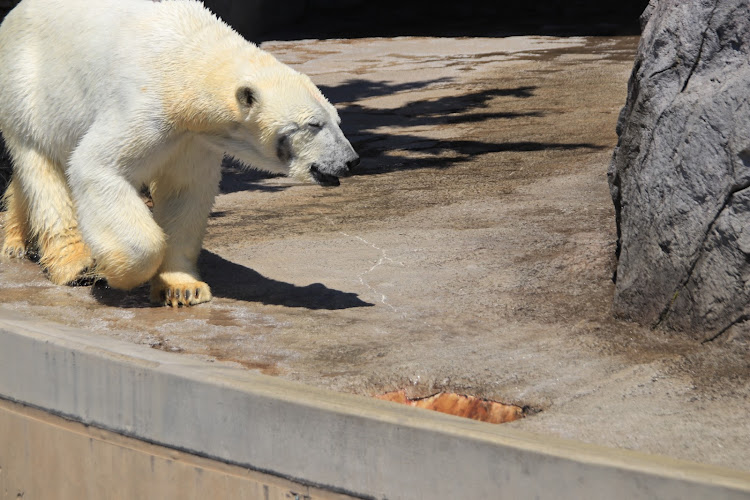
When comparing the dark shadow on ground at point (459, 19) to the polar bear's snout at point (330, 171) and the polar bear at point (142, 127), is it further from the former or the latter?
the polar bear's snout at point (330, 171)

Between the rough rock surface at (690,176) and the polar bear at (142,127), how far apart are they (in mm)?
1185

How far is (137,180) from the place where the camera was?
4301 millimetres

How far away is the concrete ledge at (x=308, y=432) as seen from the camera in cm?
269

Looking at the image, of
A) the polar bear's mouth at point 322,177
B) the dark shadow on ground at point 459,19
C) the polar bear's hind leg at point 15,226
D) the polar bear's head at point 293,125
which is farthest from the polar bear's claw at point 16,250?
the dark shadow on ground at point 459,19

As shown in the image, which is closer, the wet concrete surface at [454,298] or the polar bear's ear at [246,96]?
the wet concrete surface at [454,298]

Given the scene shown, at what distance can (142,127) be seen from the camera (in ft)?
13.6

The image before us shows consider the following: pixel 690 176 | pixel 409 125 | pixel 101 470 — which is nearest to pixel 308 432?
pixel 101 470

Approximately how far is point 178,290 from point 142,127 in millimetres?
744

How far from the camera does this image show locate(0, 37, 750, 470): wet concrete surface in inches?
136

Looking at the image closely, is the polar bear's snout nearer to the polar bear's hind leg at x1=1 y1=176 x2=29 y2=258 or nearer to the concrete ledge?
the concrete ledge

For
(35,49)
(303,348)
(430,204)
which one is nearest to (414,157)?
(430,204)

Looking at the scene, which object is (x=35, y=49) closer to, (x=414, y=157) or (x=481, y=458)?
(x=481, y=458)

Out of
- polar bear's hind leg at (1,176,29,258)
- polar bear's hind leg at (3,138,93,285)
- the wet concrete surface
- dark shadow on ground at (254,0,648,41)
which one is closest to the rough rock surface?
the wet concrete surface

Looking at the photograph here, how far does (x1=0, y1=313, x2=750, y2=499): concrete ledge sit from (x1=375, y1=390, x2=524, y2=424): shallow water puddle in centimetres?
39
